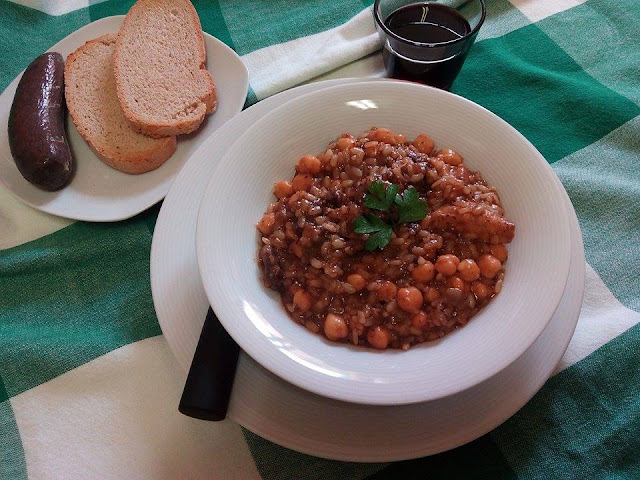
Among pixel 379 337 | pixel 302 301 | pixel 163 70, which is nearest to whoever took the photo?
pixel 379 337

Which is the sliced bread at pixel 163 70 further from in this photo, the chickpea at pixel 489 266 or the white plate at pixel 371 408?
the chickpea at pixel 489 266

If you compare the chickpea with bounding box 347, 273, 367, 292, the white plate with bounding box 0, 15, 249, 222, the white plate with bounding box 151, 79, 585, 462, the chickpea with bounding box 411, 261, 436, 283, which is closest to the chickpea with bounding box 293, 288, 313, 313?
the chickpea with bounding box 347, 273, 367, 292

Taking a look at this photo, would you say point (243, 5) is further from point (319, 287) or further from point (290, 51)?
point (319, 287)

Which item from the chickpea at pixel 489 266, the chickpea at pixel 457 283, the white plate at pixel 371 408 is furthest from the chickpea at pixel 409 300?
the white plate at pixel 371 408

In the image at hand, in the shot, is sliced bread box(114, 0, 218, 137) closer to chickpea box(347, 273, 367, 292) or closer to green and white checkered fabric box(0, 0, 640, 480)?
green and white checkered fabric box(0, 0, 640, 480)

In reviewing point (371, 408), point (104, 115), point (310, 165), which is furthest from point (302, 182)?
point (104, 115)

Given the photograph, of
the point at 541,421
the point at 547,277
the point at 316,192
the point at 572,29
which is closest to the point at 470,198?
the point at 547,277

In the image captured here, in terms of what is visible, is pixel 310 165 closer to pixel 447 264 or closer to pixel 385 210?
pixel 385 210
